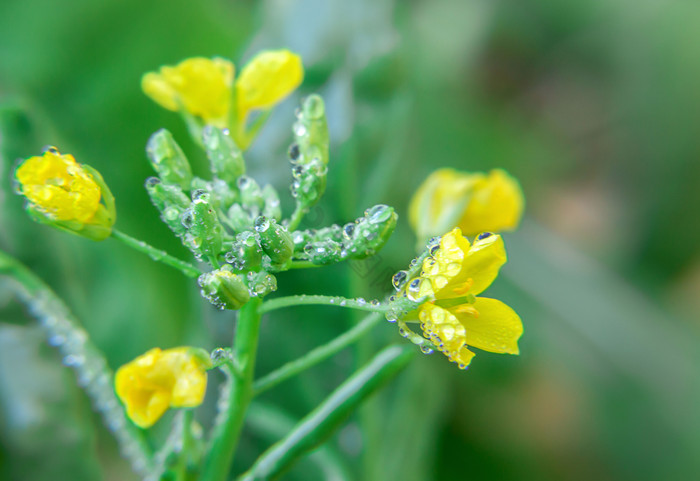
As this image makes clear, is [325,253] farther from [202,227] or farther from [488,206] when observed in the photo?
[488,206]

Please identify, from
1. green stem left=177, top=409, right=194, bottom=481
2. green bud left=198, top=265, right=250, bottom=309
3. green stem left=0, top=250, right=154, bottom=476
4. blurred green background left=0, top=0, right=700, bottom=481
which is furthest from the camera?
blurred green background left=0, top=0, right=700, bottom=481

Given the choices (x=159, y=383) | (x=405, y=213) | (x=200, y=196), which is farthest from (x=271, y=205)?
(x=405, y=213)

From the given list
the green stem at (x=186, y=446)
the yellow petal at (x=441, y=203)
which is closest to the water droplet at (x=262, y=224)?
the green stem at (x=186, y=446)

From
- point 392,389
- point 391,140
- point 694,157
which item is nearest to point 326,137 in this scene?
point 391,140

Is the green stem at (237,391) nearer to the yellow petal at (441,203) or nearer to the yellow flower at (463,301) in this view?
the yellow flower at (463,301)

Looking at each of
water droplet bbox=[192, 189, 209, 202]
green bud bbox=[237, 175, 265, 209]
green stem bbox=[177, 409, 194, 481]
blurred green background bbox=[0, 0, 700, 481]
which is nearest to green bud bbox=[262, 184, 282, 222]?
green bud bbox=[237, 175, 265, 209]

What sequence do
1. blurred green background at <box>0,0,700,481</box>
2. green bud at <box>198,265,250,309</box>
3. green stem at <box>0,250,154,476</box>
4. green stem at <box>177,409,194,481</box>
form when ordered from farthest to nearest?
1. blurred green background at <box>0,0,700,481</box>
2. green stem at <box>0,250,154,476</box>
3. green stem at <box>177,409,194,481</box>
4. green bud at <box>198,265,250,309</box>

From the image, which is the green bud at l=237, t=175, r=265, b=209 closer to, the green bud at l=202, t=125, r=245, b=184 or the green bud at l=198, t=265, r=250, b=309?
the green bud at l=202, t=125, r=245, b=184
